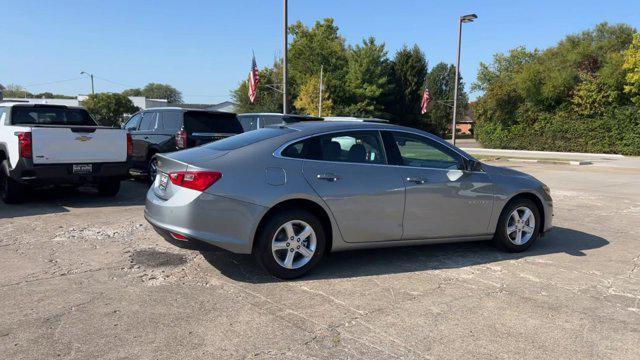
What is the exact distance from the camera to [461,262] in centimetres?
582

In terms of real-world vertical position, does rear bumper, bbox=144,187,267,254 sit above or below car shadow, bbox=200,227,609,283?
above

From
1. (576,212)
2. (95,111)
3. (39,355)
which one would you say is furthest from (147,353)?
(95,111)

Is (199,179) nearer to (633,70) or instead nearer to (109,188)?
(109,188)

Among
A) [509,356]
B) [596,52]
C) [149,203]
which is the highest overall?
[596,52]

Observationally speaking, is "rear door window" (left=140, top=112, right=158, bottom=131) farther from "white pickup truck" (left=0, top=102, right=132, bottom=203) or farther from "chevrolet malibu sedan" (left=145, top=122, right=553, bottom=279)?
"chevrolet malibu sedan" (left=145, top=122, right=553, bottom=279)

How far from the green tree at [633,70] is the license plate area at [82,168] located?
1265 inches

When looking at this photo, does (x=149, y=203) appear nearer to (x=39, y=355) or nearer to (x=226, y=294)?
(x=226, y=294)

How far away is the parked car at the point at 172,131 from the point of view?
10.7m

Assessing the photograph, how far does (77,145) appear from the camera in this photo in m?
8.53

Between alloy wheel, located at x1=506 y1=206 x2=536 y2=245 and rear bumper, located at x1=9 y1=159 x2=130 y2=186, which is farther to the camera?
rear bumper, located at x1=9 y1=159 x2=130 y2=186

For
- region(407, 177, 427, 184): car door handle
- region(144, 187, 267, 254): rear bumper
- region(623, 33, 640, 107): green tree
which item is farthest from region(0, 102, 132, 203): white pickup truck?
region(623, 33, 640, 107): green tree

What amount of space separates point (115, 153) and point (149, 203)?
4.28 m

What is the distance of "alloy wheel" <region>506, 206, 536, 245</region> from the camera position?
245 inches

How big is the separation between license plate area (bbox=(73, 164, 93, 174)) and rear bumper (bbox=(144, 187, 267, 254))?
4.63m
